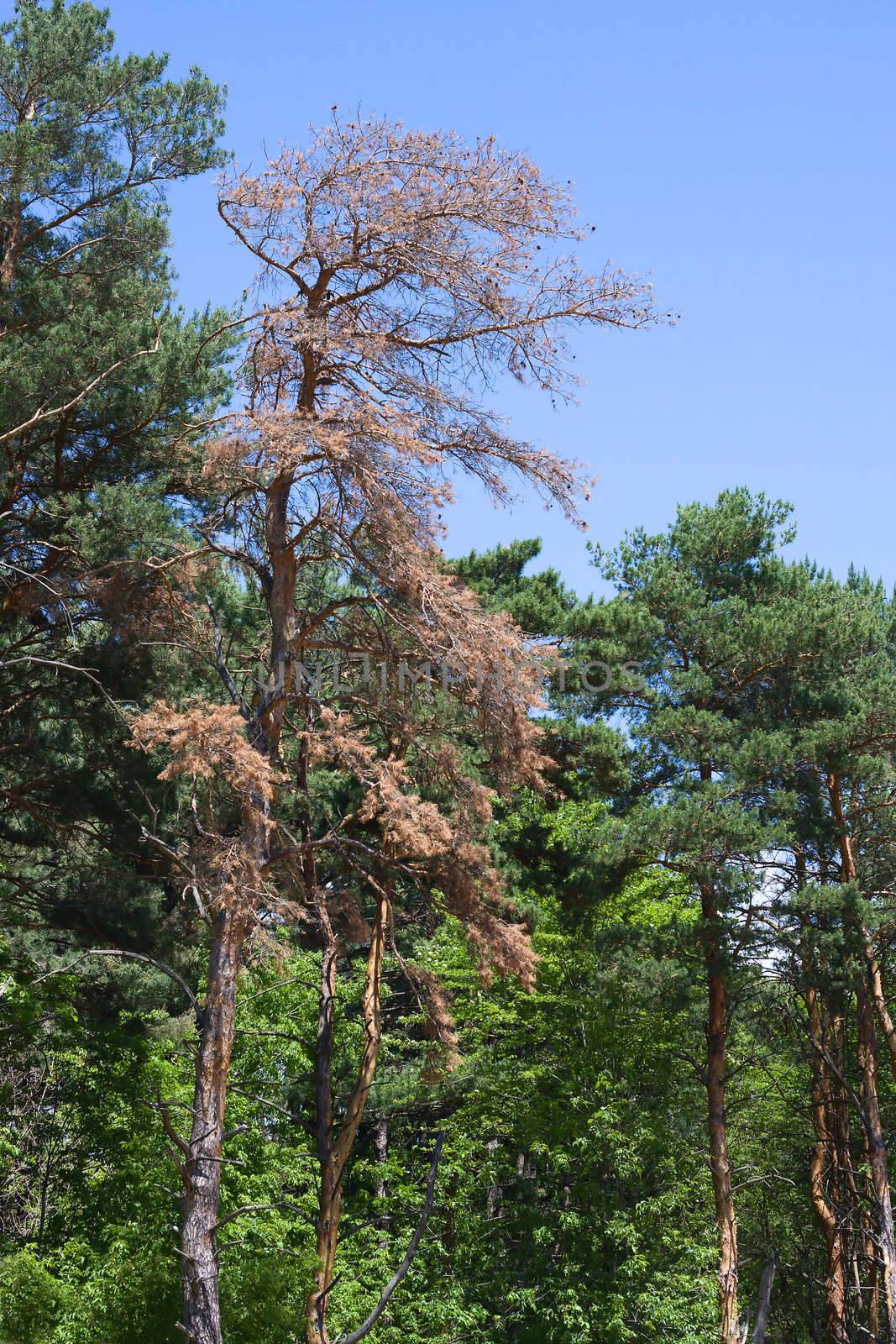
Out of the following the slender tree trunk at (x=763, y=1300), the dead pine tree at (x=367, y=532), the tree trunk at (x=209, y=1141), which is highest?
the dead pine tree at (x=367, y=532)

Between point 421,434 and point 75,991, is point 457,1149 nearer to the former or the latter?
point 75,991

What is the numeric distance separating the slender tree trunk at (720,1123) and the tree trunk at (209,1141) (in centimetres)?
746

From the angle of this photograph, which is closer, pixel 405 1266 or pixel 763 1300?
pixel 405 1266

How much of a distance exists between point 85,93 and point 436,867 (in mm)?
8705

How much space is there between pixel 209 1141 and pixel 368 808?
2.77 metres

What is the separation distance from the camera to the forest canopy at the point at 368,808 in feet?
33.8

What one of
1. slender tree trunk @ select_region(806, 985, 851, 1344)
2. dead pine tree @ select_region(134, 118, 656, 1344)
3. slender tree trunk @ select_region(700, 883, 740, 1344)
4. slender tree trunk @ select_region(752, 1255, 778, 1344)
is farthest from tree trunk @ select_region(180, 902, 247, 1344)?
slender tree trunk @ select_region(806, 985, 851, 1344)

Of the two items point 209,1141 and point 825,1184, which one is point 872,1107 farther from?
point 209,1141

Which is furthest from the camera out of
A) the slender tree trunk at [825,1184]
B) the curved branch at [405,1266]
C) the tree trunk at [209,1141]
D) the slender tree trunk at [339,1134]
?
the slender tree trunk at [825,1184]

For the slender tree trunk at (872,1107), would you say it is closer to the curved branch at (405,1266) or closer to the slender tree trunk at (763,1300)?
the slender tree trunk at (763,1300)

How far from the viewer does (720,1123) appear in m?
15.9

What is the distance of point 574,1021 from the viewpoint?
18.4 metres

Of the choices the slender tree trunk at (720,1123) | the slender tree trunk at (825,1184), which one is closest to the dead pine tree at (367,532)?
the slender tree trunk at (720,1123)

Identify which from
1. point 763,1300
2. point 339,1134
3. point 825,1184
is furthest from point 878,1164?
point 763,1300
